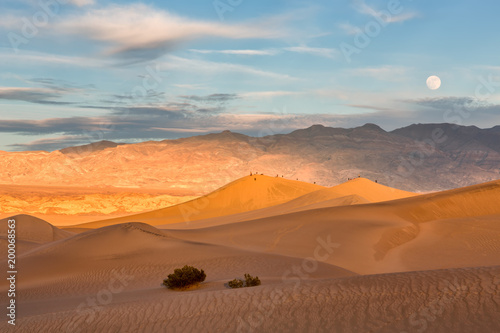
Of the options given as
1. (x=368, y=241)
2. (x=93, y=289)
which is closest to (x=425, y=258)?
(x=368, y=241)

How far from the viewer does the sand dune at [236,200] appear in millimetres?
53737

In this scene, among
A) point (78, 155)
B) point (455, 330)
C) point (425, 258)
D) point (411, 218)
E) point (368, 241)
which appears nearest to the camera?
point (455, 330)

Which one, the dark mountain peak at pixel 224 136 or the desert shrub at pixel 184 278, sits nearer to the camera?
the desert shrub at pixel 184 278

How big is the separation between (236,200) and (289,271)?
39528 millimetres

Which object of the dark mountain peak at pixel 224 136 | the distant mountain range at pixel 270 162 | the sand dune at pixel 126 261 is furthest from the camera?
the dark mountain peak at pixel 224 136

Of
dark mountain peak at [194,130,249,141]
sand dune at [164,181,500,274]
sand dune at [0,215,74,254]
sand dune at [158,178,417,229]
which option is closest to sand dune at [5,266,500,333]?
sand dune at [164,181,500,274]

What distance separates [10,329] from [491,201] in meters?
29.6

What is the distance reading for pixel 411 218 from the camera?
29328 millimetres

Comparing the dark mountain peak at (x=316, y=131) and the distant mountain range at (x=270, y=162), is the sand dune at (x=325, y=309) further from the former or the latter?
the dark mountain peak at (x=316, y=131)

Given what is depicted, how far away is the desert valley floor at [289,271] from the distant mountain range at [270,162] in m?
87.4

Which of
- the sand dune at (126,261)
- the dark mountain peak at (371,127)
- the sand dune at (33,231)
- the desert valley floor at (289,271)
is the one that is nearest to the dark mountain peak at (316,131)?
the dark mountain peak at (371,127)

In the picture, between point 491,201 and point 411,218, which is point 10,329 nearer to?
point 411,218

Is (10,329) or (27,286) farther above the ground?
(10,329)

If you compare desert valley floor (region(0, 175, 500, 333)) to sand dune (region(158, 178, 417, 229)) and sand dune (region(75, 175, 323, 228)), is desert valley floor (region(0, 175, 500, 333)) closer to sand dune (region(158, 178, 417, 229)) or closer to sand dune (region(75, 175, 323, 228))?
sand dune (region(158, 178, 417, 229))
